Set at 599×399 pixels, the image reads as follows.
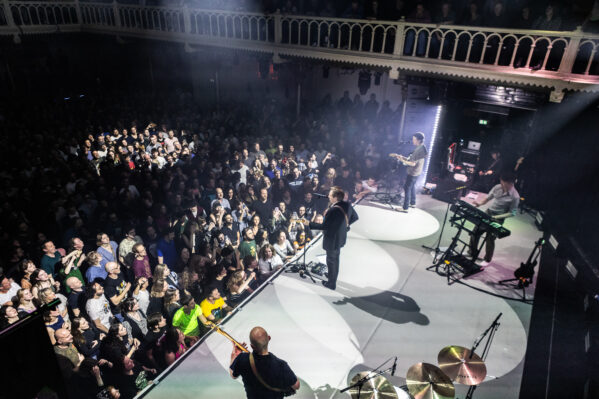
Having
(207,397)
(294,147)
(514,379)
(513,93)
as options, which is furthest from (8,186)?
(513,93)

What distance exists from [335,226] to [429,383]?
2.27 m

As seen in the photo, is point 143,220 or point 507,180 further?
point 143,220

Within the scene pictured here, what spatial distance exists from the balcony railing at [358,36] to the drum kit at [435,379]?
20.1ft

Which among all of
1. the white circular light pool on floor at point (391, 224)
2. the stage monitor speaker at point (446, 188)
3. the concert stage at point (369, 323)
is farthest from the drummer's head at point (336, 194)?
the stage monitor speaker at point (446, 188)

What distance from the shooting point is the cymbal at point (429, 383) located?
3.00 metres

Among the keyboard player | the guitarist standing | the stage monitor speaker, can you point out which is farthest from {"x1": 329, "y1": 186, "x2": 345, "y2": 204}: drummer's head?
the stage monitor speaker

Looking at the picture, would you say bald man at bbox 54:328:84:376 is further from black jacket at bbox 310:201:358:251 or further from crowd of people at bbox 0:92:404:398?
black jacket at bbox 310:201:358:251

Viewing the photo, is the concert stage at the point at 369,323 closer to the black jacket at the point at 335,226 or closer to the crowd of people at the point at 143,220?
the crowd of people at the point at 143,220

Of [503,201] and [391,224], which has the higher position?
[503,201]

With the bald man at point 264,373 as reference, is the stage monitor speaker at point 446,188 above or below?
below

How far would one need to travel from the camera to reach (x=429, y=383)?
3.04 metres

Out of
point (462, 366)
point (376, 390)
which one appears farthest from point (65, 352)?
point (462, 366)

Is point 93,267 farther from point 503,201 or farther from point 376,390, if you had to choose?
point 503,201

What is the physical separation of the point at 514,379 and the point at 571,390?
65 cm
